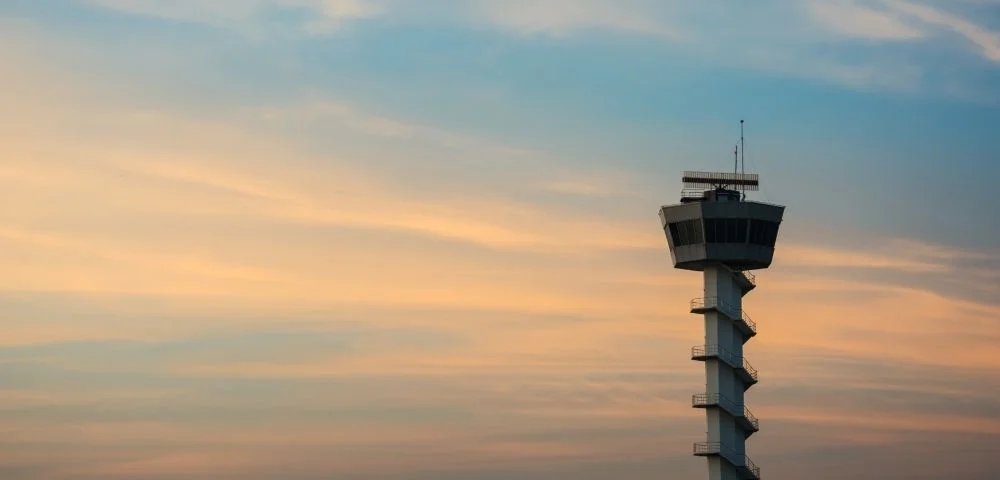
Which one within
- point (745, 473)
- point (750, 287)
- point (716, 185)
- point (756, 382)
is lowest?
point (745, 473)

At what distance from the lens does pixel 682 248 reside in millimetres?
149000

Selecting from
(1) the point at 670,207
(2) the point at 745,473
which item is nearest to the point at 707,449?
(2) the point at 745,473

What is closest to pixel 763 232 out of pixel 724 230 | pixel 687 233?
pixel 724 230

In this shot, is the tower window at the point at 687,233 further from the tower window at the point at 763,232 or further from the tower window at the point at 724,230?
the tower window at the point at 763,232

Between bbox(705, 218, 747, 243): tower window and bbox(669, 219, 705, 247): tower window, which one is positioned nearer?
bbox(705, 218, 747, 243): tower window

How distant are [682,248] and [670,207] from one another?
15.5 ft

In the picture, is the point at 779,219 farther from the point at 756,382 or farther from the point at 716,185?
the point at 756,382

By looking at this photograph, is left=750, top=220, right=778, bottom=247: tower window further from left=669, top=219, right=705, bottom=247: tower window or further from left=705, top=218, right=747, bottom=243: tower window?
left=669, top=219, right=705, bottom=247: tower window

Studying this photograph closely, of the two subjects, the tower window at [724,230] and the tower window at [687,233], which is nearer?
the tower window at [724,230]

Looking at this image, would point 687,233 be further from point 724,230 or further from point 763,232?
point 763,232

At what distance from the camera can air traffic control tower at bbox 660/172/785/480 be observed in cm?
14462

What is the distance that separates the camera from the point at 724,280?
148m

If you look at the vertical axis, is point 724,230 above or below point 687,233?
below

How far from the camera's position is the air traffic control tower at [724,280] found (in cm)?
14462
